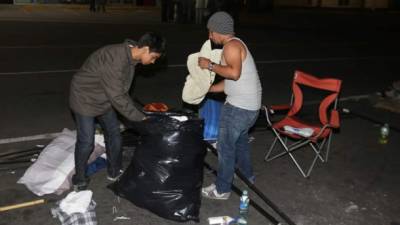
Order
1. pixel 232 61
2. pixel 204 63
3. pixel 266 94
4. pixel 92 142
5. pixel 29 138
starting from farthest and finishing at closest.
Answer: pixel 266 94
pixel 29 138
pixel 92 142
pixel 204 63
pixel 232 61

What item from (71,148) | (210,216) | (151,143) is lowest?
(210,216)

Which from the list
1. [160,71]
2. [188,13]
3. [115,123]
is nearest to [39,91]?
[160,71]

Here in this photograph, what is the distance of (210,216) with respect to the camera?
4.45 meters

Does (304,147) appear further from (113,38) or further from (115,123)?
(113,38)

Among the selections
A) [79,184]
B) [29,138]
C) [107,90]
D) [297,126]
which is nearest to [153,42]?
[107,90]

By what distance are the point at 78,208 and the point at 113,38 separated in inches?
501

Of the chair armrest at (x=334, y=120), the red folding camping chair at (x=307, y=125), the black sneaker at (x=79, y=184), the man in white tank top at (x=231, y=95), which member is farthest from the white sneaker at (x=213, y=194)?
the chair armrest at (x=334, y=120)

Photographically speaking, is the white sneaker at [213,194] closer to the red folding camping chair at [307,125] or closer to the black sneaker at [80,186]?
the red folding camping chair at [307,125]

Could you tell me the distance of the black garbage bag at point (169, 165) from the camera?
13.8 ft

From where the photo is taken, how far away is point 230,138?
453 centimetres

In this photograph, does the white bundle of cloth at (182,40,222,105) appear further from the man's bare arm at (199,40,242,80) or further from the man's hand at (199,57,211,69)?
the man's bare arm at (199,40,242,80)

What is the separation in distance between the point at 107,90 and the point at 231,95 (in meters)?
1.20

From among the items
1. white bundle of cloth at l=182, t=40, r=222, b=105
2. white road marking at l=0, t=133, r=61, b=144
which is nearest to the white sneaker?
white bundle of cloth at l=182, t=40, r=222, b=105

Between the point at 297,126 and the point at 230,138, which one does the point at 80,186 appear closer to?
the point at 230,138
